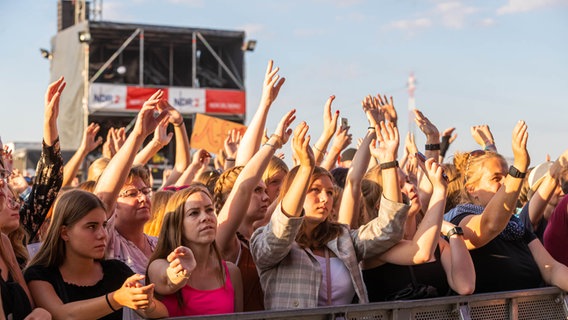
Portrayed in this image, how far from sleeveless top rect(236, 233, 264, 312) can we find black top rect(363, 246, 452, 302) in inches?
22.1

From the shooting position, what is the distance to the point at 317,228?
4.43 meters

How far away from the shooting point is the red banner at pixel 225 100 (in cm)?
2769

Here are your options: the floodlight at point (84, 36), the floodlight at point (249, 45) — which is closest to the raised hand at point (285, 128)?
the floodlight at point (84, 36)

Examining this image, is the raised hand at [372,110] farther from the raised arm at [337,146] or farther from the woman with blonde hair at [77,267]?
the woman with blonde hair at [77,267]

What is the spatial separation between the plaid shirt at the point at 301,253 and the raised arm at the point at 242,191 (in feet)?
0.71

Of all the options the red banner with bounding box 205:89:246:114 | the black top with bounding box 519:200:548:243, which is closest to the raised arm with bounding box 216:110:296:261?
the black top with bounding box 519:200:548:243

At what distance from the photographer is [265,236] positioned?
4.19 meters

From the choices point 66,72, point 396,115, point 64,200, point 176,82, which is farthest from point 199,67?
point 64,200

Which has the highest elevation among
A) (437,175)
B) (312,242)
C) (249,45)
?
(249,45)

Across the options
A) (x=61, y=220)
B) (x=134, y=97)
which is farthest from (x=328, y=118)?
(x=134, y=97)

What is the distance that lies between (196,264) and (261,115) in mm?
1322

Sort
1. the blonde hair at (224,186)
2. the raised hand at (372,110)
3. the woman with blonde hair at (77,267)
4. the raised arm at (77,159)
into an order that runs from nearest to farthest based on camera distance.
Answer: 1. the woman with blonde hair at (77,267)
2. the blonde hair at (224,186)
3. the raised hand at (372,110)
4. the raised arm at (77,159)

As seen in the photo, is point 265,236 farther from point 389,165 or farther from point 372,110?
point 372,110

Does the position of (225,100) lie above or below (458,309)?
above
